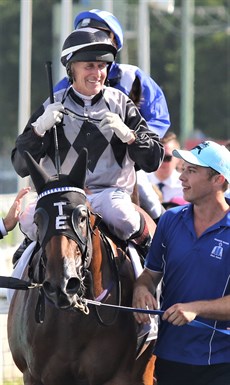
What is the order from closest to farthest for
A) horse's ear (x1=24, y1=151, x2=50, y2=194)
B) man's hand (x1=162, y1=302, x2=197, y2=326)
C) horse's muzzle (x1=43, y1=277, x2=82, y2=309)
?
horse's muzzle (x1=43, y1=277, x2=82, y2=309) → man's hand (x1=162, y1=302, x2=197, y2=326) → horse's ear (x1=24, y1=151, x2=50, y2=194)

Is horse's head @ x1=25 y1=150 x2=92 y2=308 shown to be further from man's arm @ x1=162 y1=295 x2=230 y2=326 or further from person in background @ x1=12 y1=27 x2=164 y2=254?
person in background @ x1=12 y1=27 x2=164 y2=254

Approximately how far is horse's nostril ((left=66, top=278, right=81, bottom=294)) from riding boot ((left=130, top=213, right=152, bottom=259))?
1.26 meters

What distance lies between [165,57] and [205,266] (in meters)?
66.9

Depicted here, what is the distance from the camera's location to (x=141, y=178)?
845cm

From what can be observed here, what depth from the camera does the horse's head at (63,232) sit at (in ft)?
19.5

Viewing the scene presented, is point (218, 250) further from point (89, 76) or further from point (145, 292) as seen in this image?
point (89, 76)

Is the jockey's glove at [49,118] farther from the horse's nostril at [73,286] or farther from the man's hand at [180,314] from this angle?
the man's hand at [180,314]

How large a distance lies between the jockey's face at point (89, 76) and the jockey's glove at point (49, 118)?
0.30m

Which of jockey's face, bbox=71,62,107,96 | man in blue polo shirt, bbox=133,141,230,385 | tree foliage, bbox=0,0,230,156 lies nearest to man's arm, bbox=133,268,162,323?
man in blue polo shirt, bbox=133,141,230,385

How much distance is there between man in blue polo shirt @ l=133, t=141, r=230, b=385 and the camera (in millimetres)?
6480

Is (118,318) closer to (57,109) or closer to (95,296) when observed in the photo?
(95,296)

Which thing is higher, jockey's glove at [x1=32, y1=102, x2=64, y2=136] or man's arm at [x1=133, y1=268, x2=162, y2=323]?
jockey's glove at [x1=32, y1=102, x2=64, y2=136]

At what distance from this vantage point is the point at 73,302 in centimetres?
600

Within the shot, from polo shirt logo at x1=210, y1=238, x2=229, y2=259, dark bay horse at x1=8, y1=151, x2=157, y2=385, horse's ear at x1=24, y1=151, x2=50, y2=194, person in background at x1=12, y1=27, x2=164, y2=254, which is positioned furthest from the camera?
person in background at x1=12, y1=27, x2=164, y2=254
